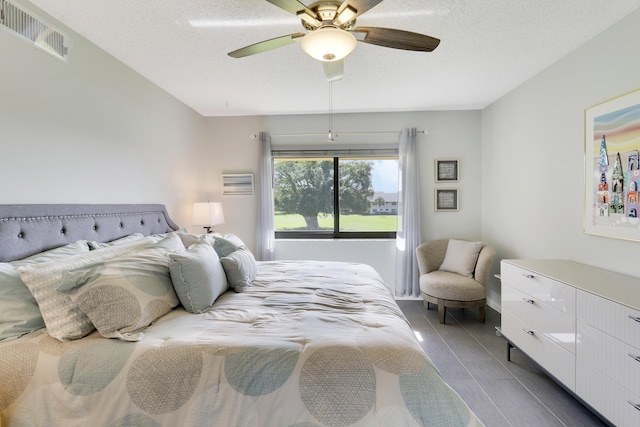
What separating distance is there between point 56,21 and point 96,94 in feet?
1.54

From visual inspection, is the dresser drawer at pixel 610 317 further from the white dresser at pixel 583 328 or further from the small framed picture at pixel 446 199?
the small framed picture at pixel 446 199

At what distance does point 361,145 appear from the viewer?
396cm

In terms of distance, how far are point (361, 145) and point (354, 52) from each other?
1673mm

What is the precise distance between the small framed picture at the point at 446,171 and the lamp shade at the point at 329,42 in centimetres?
271

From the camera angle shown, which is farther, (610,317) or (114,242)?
(114,242)

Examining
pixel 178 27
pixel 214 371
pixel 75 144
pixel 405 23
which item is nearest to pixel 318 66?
pixel 405 23

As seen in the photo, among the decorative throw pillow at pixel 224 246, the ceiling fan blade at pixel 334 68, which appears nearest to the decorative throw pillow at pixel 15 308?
the decorative throw pillow at pixel 224 246

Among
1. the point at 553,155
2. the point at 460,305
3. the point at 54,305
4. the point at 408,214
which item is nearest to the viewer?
the point at 54,305

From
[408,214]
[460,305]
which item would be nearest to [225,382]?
[460,305]

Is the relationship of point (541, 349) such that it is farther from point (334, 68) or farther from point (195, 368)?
point (334, 68)

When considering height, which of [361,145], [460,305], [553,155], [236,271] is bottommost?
[460,305]

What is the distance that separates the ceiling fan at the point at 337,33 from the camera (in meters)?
1.47

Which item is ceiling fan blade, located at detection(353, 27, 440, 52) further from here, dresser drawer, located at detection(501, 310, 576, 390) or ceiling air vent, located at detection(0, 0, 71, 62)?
dresser drawer, located at detection(501, 310, 576, 390)

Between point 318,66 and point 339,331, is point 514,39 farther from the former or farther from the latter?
point 339,331
